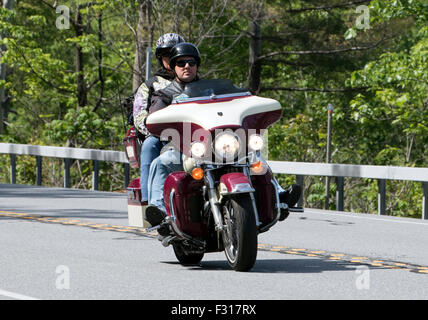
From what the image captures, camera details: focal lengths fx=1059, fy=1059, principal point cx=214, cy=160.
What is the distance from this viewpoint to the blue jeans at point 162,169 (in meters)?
9.38

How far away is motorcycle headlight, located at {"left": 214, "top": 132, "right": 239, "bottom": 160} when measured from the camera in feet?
28.0

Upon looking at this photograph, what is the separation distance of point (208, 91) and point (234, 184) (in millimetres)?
1006

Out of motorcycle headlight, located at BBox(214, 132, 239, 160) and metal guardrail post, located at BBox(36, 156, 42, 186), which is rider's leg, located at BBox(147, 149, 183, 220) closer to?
motorcycle headlight, located at BBox(214, 132, 239, 160)

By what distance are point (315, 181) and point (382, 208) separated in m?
6.74

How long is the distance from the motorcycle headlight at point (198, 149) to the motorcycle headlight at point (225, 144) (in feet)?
0.35

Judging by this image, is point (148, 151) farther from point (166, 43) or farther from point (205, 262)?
point (205, 262)

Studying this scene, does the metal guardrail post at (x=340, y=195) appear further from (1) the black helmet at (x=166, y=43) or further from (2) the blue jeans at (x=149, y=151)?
(2) the blue jeans at (x=149, y=151)

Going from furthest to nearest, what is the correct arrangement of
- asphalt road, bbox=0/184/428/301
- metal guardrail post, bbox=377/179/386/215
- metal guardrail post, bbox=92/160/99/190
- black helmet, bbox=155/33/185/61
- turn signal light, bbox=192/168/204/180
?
1. metal guardrail post, bbox=92/160/99/190
2. metal guardrail post, bbox=377/179/386/215
3. black helmet, bbox=155/33/185/61
4. turn signal light, bbox=192/168/204/180
5. asphalt road, bbox=0/184/428/301

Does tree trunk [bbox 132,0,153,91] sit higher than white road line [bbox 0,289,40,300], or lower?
higher

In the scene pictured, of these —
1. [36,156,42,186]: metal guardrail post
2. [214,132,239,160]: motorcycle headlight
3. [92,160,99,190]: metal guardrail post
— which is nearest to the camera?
[214,132,239,160]: motorcycle headlight

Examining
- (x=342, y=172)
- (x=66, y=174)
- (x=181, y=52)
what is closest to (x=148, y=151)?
(x=181, y=52)

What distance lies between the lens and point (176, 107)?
890 cm

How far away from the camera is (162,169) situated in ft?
30.9

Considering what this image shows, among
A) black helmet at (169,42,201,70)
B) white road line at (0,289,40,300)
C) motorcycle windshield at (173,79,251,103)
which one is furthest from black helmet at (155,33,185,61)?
white road line at (0,289,40,300)
